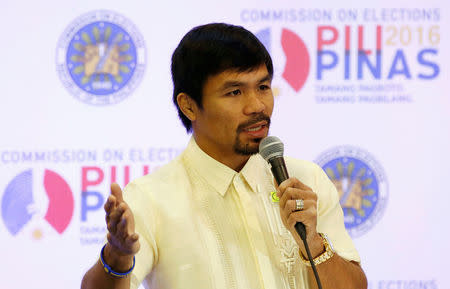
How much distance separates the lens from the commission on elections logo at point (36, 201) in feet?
9.21

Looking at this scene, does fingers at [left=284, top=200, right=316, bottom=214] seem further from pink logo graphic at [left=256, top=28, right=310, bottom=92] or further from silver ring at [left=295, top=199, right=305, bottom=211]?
pink logo graphic at [left=256, top=28, right=310, bottom=92]

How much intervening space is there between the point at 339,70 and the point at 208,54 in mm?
1271

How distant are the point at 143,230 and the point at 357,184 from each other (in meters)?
1.54

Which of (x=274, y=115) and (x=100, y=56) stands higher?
(x=100, y=56)

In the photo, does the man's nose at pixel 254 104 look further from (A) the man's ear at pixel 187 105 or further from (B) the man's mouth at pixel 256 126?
(A) the man's ear at pixel 187 105

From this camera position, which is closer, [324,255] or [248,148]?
[324,255]

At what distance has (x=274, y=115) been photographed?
291 cm

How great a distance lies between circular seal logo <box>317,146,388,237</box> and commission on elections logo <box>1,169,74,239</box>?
119cm

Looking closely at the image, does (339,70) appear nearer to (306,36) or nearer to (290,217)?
(306,36)

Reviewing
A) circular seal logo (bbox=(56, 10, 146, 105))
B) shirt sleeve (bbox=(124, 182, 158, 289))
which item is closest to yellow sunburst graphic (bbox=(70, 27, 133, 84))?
circular seal logo (bbox=(56, 10, 146, 105))

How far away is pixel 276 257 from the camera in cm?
171

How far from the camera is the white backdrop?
2834 millimetres

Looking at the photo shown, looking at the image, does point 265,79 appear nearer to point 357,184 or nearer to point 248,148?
point 248,148

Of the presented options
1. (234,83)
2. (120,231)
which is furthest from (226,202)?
(120,231)
